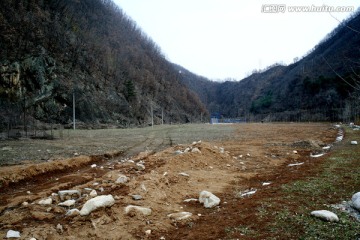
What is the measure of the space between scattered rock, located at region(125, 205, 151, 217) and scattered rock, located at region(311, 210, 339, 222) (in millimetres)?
3303

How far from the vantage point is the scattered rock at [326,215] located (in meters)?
4.47

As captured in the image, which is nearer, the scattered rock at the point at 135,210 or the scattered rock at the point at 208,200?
the scattered rock at the point at 135,210

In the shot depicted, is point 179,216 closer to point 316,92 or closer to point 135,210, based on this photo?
point 135,210

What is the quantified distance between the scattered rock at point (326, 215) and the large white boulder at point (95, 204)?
4.13 m

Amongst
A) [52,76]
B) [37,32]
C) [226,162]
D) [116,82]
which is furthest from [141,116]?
[226,162]

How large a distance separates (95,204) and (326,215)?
453cm

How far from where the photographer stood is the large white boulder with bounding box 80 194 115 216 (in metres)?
5.44

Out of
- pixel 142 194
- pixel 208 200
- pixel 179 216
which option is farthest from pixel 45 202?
pixel 208 200

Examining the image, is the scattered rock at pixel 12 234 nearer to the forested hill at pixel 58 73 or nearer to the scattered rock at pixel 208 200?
the scattered rock at pixel 208 200

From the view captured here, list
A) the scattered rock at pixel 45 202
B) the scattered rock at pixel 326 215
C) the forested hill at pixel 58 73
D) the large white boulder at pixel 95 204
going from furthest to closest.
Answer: the forested hill at pixel 58 73
the scattered rock at pixel 45 202
the large white boulder at pixel 95 204
the scattered rock at pixel 326 215

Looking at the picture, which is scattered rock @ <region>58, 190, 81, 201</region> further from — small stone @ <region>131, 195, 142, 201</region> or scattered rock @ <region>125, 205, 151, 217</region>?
scattered rock @ <region>125, 205, 151, 217</region>

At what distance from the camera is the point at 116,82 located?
6366 cm

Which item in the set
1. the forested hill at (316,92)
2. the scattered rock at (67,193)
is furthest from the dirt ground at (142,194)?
the forested hill at (316,92)

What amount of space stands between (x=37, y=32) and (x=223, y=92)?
15516cm
